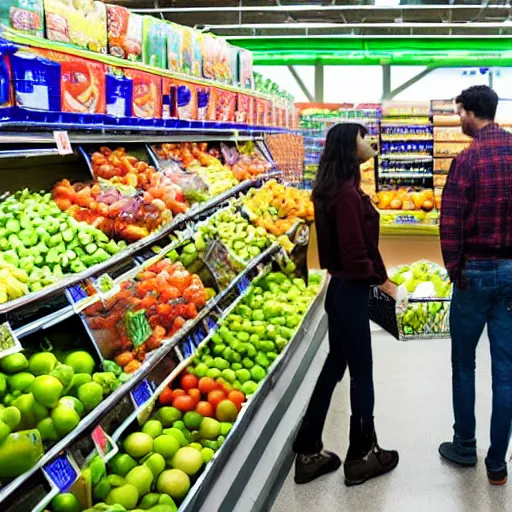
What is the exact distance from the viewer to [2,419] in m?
1.71

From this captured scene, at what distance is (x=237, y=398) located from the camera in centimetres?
312

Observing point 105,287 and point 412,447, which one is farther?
point 412,447

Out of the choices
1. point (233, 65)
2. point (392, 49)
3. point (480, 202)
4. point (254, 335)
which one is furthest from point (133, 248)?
point (392, 49)

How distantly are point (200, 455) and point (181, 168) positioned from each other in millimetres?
1941

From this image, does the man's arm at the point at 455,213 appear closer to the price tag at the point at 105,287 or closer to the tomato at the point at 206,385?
the tomato at the point at 206,385

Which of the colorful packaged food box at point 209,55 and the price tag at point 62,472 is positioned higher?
the colorful packaged food box at point 209,55

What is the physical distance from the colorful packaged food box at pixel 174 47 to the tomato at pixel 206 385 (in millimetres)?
1696

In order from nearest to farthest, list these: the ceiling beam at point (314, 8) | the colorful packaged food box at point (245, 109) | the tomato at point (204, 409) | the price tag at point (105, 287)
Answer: the price tag at point (105, 287) < the tomato at point (204, 409) < the colorful packaged food box at point (245, 109) < the ceiling beam at point (314, 8)

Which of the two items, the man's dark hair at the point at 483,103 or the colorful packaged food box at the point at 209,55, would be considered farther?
the colorful packaged food box at the point at 209,55

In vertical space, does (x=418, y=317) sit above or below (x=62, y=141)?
below

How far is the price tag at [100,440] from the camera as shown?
6.65 ft

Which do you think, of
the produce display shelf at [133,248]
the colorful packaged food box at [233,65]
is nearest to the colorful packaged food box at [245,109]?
the colorful packaged food box at [233,65]

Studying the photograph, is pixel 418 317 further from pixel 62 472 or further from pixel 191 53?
pixel 62 472

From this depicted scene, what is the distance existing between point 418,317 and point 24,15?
12.3 feet
